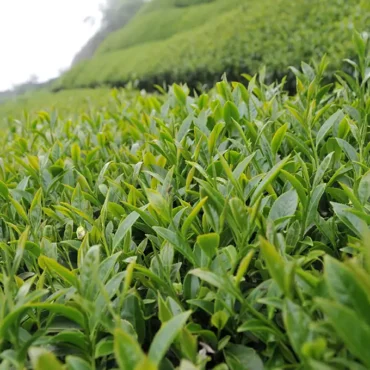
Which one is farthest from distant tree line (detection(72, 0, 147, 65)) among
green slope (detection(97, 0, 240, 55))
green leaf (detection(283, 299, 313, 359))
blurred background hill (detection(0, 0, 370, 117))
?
green leaf (detection(283, 299, 313, 359))

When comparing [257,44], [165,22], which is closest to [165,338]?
[257,44]

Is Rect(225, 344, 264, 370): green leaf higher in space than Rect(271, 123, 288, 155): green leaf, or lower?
lower

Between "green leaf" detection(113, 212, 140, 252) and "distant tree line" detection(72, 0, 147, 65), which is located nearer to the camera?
"green leaf" detection(113, 212, 140, 252)

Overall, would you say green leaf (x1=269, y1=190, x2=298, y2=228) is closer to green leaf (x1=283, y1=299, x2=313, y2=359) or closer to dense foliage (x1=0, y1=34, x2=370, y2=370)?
dense foliage (x1=0, y1=34, x2=370, y2=370)

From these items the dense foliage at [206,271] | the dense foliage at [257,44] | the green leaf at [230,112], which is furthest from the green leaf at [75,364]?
the dense foliage at [257,44]

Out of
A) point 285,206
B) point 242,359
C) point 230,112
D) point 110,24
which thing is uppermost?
point 110,24

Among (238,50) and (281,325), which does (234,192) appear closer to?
(281,325)

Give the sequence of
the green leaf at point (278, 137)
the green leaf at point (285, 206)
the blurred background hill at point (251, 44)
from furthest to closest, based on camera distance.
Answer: the blurred background hill at point (251, 44) → the green leaf at point (278, 137) → the green leaf at point (285, 206)

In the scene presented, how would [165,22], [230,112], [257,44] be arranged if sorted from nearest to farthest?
[230,112] < [257,44] < [165,22]

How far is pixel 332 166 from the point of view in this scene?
4.11 ft

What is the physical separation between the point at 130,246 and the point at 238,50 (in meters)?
6.73

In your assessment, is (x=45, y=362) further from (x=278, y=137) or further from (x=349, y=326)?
(x=278, y=137)

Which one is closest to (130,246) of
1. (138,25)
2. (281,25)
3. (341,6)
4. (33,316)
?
(33,316)

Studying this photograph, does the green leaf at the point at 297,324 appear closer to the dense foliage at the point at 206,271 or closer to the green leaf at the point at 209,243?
the dense foliage at the point at 206,271
